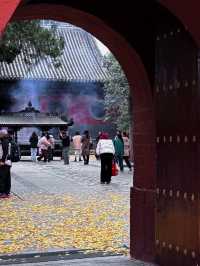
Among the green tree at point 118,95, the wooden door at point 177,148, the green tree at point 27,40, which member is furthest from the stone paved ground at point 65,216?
the green tree at point 118,95

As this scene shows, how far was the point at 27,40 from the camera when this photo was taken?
17.2 meters

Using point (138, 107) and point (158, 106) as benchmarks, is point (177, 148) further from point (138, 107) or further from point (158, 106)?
point (138, 107)

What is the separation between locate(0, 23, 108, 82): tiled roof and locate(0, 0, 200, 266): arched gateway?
3182cm

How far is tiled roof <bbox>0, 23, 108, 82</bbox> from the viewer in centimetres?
3956

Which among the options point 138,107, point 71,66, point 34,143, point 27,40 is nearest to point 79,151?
point 34,143

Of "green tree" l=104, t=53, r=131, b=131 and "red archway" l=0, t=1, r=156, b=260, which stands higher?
"green tree" l=104, t=53, r=131, b=131

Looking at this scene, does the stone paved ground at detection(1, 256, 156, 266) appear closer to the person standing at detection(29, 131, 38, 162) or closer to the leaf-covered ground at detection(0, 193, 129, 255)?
the leaf-covered ground at detection(0, 193, 129, 255)

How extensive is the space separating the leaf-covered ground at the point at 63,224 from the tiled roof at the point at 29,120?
824 inches

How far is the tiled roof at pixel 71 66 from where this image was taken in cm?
3956

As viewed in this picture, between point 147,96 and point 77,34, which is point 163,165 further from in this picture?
point 77,34

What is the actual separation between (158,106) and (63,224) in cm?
397

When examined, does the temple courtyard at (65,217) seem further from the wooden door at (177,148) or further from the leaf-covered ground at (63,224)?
the wooden door at (177,148)

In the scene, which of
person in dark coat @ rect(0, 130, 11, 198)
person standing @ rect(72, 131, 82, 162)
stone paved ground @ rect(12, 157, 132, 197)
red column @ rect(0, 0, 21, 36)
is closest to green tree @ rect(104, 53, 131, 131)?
person standing @ rect(72, 131, 82, 162)

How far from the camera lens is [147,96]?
6.29 m
